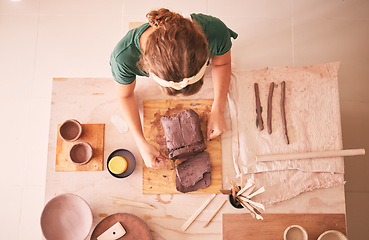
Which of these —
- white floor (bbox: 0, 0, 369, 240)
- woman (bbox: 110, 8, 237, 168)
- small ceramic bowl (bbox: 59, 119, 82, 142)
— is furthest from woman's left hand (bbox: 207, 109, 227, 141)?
white floor (bbox: 0, 0, 369, 240)

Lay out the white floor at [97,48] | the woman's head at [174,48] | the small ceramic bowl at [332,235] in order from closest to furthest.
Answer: the woman's head at [174,48] → the small ceramic bowl at [332,235] → the white floor at [97,48]

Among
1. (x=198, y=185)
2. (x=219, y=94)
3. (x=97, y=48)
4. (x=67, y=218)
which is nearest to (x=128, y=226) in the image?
(x=67, y=218)

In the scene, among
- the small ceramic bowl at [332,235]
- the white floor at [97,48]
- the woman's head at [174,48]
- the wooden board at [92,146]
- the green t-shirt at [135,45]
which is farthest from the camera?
the white floor at [97,48]

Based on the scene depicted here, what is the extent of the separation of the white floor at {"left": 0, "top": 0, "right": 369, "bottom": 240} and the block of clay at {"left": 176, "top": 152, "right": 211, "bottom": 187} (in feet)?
3.18

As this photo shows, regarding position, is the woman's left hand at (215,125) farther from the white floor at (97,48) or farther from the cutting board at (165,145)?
the white floor at (97,48)

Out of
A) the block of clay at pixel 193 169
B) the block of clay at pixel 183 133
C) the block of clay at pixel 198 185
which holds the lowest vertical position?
the block of clay at pixel 198 185

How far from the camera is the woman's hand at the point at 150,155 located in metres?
1.40

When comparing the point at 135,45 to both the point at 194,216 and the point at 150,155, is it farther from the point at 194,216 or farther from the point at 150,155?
the point at 194,216

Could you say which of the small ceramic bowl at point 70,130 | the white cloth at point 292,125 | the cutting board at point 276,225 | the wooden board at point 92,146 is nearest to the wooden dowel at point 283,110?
the white cloth at point 292,125

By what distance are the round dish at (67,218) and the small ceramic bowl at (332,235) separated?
1.17 metres

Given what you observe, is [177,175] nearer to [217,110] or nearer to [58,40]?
[217,110]

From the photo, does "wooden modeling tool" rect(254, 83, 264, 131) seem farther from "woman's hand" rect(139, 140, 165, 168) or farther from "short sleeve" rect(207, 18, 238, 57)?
"woman's hand" rect(139, 140, 165, 168)

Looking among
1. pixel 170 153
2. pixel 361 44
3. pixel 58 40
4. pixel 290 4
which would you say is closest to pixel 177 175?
pixel 170 153

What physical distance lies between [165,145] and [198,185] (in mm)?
276
